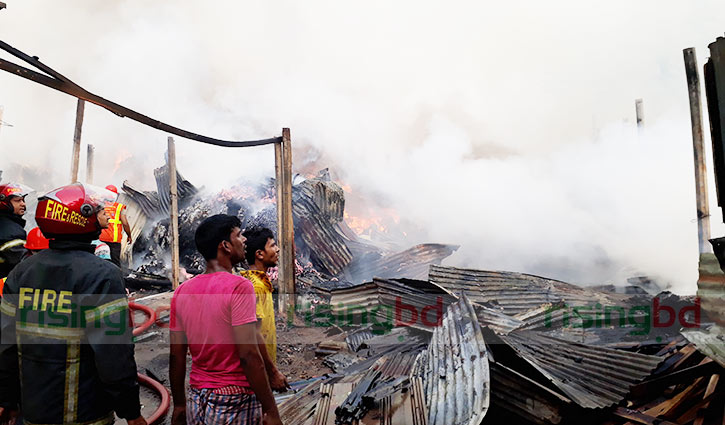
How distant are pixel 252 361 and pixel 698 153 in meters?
7.96

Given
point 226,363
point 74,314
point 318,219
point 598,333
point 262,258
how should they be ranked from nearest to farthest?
point 74,314 → point 226,363 → point 262,258 → point 598,333 → point 318,219

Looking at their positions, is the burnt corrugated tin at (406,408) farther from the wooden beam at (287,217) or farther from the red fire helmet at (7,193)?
the red fire helmet at (7,193)

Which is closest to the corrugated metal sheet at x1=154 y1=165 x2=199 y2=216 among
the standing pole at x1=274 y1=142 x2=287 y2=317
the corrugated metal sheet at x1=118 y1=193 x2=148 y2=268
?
the corrugated metal sheet at x1=118 y1=193 x2=148 y2=268

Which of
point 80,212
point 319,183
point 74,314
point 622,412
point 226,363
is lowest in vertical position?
point 622,412

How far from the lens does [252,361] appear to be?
2260 millimetres

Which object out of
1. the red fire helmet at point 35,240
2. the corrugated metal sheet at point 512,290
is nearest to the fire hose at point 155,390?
the red fire helmet at point 35,240

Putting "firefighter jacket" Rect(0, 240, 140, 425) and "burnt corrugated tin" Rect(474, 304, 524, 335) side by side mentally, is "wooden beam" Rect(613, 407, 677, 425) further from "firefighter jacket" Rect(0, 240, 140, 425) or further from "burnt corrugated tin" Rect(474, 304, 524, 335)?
"firefighter jacket" Rect(0, 240, 140, 425)

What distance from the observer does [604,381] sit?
398cm

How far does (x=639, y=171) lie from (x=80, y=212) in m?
16.3

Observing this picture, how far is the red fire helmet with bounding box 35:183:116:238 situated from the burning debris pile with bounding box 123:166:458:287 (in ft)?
28.2

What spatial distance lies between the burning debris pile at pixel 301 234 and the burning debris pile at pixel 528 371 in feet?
17.1

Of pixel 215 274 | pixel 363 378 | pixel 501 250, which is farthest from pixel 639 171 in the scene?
pixel 215 274

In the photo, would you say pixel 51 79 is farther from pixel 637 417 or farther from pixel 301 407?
pixel 637 417

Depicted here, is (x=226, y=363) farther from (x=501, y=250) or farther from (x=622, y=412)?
(x=501, y=250)
